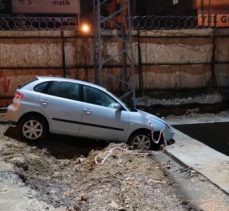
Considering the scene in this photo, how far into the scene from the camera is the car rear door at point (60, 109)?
11617 mm

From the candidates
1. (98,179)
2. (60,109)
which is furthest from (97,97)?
(98,179)

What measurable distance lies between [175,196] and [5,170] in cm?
285

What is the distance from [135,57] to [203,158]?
680 centimetres

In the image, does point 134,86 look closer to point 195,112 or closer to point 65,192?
point 195,112

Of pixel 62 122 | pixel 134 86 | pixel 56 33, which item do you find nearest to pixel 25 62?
pixel 56 33

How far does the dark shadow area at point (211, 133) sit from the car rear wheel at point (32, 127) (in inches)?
151

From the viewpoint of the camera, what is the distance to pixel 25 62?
16.1 meters

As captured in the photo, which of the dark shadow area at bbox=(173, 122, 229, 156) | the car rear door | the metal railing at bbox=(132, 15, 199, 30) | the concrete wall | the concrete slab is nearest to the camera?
the concrete slab

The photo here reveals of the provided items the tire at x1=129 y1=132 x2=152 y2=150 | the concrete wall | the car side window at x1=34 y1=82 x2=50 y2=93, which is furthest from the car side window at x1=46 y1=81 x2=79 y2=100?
the concrete wall

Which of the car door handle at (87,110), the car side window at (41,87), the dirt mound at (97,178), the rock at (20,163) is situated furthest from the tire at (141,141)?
the rock at (20,163)

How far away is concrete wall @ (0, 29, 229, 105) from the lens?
1602cm

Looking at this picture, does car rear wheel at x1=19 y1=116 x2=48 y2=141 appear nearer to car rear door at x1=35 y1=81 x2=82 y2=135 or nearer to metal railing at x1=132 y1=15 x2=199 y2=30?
car rear door at x1=35 y1=81 x2=82 y2=135

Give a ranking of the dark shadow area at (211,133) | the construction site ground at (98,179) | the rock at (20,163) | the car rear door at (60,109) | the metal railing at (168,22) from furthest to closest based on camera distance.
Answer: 1. the metal railing at (168,22)
2. the dark shadow area at (211,133)
3. the car rear door at (60,109)
4. the rock at (20,163)
5. the construction site ground at (98,179)

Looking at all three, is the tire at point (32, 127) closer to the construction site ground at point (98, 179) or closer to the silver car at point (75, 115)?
the silver car at point (75, 115)
